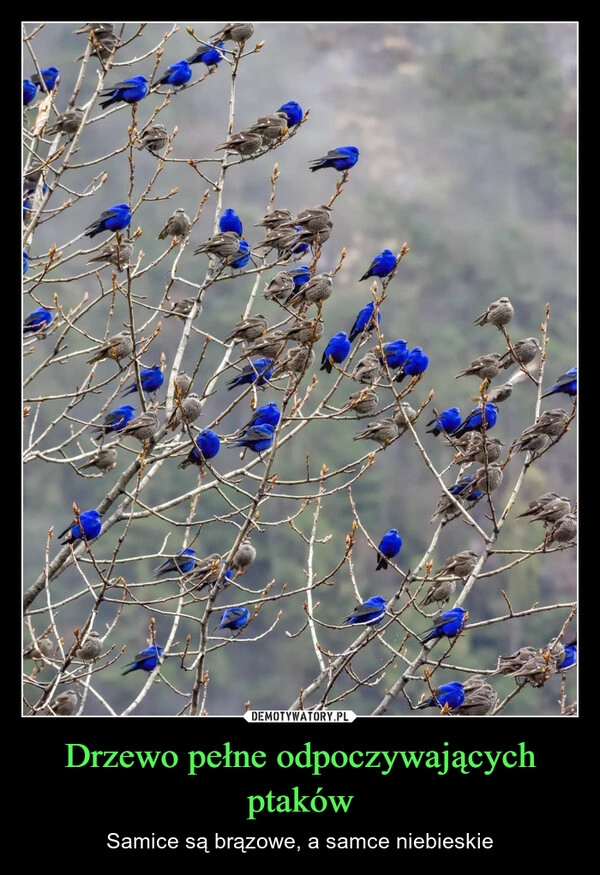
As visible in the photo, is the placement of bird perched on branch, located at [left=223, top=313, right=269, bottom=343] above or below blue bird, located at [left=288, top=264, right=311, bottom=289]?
below

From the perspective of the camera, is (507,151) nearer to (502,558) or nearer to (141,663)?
(502,558)

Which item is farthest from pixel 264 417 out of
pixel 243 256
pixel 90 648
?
pixel 90 648

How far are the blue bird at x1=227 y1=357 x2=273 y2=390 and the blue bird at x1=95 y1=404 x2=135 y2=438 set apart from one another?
26.0 inches

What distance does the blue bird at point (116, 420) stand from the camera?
648 cm

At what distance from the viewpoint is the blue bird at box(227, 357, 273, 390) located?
19.5 ft

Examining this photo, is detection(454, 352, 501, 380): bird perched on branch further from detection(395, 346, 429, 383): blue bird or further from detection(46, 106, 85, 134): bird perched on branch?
detection(46, 106, 85, 134): bird perched on branch

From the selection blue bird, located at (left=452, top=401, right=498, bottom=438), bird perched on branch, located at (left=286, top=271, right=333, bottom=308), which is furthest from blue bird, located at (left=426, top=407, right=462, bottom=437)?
bird perched on branch, located at (left=286, top=271, right=333, bottom=308)

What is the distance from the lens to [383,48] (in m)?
48.8

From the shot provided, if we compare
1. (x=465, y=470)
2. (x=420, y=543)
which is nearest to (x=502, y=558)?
(x=420, y=543)

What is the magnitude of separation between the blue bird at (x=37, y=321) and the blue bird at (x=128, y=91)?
4.11ft

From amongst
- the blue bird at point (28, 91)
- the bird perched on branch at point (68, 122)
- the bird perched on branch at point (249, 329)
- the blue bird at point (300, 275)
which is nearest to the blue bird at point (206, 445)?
the bird perched on branch at point (249, 329)

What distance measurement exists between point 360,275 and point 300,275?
36578 millimetres

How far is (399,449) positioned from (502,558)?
7.61 meters

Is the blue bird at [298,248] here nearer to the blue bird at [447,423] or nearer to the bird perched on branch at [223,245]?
the bird perched on branch at [223,245]
